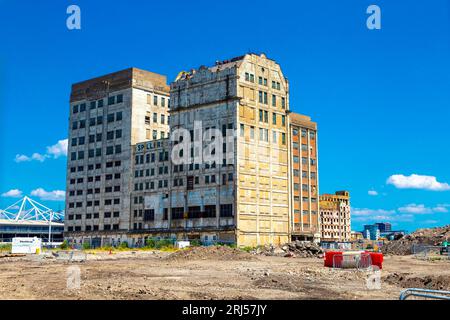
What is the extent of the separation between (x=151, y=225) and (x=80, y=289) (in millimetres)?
84990

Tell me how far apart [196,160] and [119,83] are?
1292 inches

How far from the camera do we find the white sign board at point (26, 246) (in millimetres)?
71000

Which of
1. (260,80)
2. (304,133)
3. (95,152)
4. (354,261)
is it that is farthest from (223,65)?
(354,261)

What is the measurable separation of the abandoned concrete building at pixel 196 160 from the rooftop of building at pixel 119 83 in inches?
12.9

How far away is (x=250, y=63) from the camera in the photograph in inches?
3959

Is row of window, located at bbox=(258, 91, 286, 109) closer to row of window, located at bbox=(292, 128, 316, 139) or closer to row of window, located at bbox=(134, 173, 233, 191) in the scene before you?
row of window, located at bbox=(292, 128, 316, 139)

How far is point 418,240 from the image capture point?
91438mm

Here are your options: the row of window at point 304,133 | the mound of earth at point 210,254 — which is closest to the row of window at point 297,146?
the row of window at point 304,133

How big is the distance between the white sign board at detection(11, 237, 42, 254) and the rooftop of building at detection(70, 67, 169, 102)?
53.2m

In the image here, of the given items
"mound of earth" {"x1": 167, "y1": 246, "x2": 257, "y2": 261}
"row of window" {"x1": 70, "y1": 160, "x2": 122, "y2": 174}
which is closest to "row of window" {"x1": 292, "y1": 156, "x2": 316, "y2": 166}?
"row of window" {"x1": 70, "y1": 160, "x2": 122, "y2": 174}

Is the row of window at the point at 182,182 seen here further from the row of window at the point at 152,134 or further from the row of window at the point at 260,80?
the row of window at the point at 260,80

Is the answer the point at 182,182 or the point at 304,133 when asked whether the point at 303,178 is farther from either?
the point at 182,182

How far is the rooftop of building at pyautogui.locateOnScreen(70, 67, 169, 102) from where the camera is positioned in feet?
392
